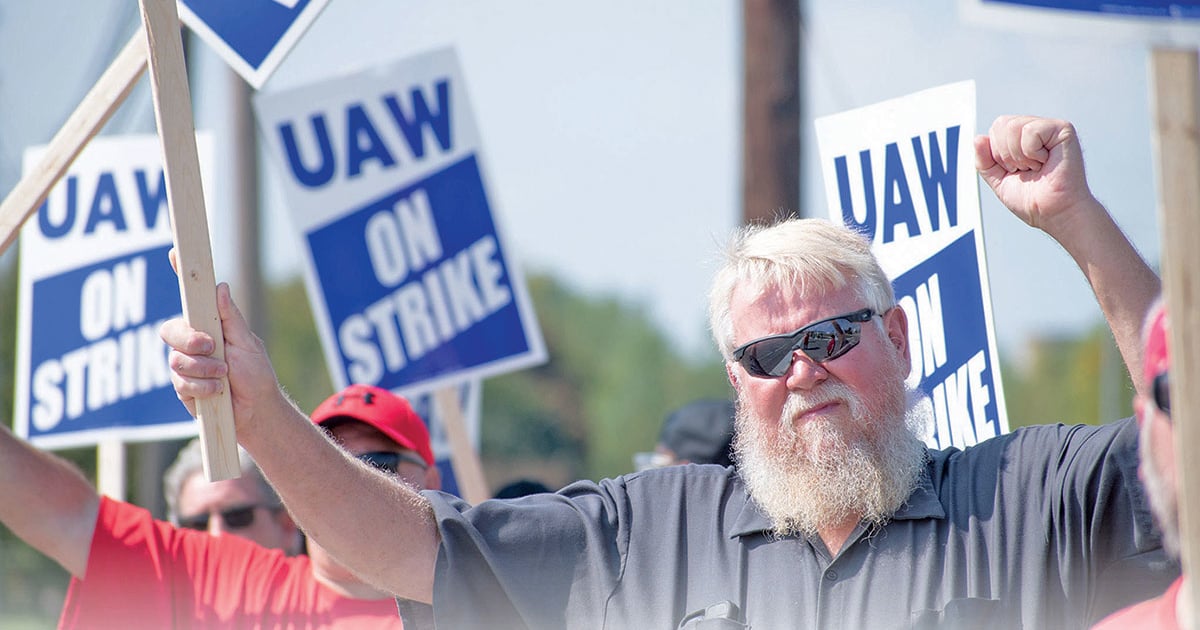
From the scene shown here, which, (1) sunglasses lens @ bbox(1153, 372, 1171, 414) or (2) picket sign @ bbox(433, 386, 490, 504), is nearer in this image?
(1) sunglasses lens @ bbox(1153, 372, 1171, 414)

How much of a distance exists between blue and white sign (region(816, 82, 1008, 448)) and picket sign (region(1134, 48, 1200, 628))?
1584 mm

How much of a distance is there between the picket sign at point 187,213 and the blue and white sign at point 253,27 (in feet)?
2.72

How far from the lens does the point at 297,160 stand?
4863 mm

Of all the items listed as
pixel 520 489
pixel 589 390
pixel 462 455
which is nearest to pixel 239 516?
pixel 462 455

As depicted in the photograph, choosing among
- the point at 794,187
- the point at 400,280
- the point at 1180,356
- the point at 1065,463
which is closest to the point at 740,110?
the point at 794,187

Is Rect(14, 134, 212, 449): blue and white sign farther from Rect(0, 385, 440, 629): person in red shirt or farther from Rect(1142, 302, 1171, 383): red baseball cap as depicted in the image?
Rect(1142, 302, 1171, 383): red baseball cap

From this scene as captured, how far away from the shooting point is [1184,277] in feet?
4.62

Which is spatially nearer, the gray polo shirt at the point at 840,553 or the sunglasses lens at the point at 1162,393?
the sunglasses lens at the point at 1162,393

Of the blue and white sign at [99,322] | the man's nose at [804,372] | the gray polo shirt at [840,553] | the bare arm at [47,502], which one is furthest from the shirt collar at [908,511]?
the blue and white sign at [99,322]

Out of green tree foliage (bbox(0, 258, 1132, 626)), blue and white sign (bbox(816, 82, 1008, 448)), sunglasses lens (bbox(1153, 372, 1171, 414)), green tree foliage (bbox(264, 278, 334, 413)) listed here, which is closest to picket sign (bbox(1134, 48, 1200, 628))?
sunglasses lens (bbox(1153, 372, 1171, 414))

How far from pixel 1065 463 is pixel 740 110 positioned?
4.78m

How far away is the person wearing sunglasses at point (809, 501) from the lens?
2262 millimetres

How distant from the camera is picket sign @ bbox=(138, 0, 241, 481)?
7.10ft

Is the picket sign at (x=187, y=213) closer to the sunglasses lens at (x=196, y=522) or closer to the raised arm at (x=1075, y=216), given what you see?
the raised arm at (x=1075, y=216)
